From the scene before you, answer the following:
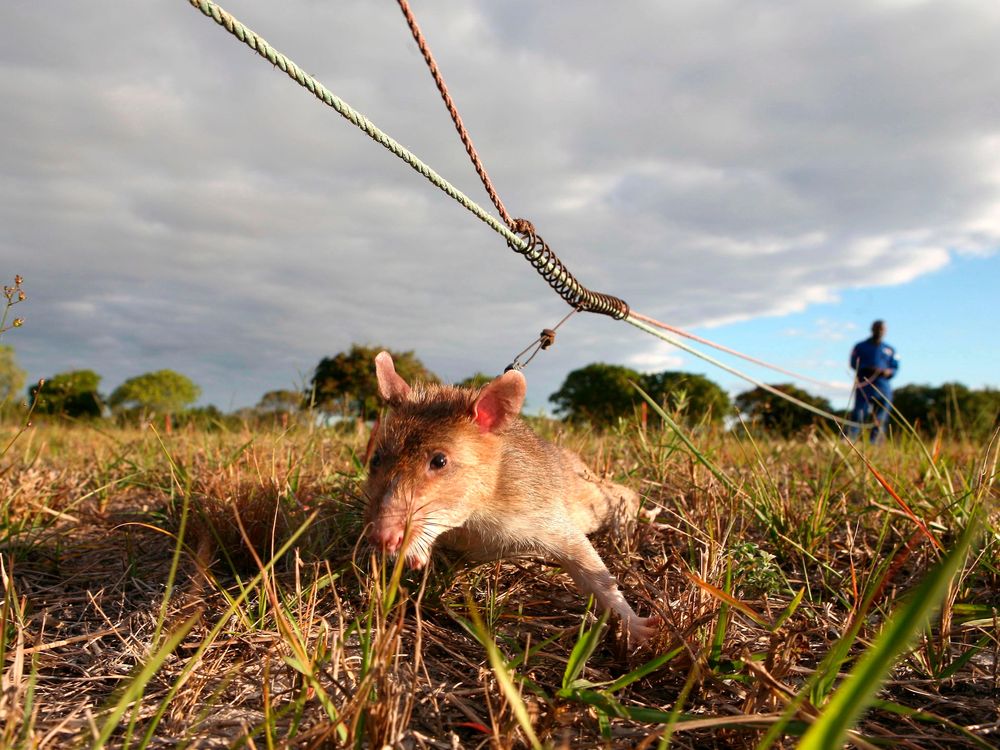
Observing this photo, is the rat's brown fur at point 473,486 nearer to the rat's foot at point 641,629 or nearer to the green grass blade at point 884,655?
the rat's foot at point 641,629

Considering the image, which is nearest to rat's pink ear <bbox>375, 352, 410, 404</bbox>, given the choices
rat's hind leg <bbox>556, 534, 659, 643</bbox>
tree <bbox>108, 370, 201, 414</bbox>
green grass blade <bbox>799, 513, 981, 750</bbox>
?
rat's hind leg <bbox>556, 534, 659, 643</bbox>

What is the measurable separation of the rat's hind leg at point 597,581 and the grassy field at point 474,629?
0.07 m

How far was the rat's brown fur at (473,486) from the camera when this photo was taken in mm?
2729

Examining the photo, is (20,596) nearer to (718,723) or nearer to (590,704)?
(590,704)

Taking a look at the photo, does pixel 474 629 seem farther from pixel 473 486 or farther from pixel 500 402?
pixel 500 402

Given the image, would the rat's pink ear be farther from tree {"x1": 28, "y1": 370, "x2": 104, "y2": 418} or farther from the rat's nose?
tree {"x1": 28, "y1": 370, "x2": 104, "y2": 418}

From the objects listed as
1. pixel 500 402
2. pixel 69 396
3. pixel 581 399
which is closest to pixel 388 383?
pixel 500 402

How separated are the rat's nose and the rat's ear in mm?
754

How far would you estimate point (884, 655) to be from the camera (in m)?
1.01

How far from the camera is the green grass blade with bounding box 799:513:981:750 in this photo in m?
0.96

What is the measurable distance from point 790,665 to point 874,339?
17.2 meters

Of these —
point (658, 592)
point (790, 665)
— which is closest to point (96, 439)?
point (658, 592)

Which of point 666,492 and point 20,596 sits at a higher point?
point 666,492

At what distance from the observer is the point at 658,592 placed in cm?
287
